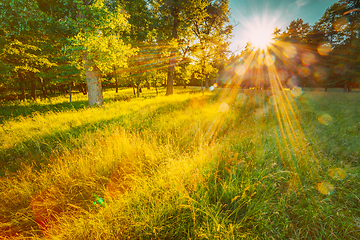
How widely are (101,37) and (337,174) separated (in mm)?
9652

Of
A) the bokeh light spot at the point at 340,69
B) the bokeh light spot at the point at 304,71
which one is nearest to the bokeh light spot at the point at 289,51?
the bokeh light spot at the point at 304,71

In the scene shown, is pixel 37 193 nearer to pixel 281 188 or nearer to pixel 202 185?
pixel 202 185

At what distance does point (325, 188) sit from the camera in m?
2.27

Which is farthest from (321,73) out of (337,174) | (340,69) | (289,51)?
(337,174)

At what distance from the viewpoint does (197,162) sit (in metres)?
2.56

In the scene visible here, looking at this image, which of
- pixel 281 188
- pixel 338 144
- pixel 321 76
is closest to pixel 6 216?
pixel 281 188

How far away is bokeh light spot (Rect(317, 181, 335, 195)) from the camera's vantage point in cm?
220

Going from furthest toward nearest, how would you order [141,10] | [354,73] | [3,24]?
1. [354,73]
2. [141,10]
3. [3,24]

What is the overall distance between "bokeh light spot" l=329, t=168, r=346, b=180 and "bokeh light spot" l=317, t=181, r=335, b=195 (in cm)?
31

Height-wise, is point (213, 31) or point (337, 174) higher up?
point (213, 31)

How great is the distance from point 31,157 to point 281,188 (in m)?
5.22

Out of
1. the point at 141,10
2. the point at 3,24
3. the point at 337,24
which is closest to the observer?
the point at 3,24

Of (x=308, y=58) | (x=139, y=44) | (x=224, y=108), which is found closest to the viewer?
(x=224, y=108)

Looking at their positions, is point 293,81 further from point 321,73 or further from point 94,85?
point 94,85
